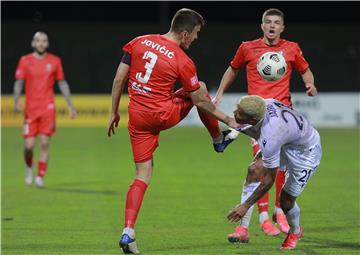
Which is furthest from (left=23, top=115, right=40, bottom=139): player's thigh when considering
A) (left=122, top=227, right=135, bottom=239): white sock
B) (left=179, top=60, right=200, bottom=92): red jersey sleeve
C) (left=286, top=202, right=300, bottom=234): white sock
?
(left=286, top=202, right=300, bottom=234): white sock

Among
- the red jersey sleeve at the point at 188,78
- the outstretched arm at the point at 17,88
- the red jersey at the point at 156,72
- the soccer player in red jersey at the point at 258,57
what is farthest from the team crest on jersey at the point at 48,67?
the red jersey sleeve at the point at 188,78

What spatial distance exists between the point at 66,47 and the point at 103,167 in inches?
681

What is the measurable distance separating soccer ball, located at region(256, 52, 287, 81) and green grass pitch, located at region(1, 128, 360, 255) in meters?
1.79

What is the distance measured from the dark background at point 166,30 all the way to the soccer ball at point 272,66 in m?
23.6

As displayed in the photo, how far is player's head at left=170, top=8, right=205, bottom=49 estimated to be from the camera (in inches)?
348

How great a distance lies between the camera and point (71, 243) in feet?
31.3

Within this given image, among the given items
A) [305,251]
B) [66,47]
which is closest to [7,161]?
[305,251]

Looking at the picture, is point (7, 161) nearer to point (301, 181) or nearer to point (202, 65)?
point (301, 181)

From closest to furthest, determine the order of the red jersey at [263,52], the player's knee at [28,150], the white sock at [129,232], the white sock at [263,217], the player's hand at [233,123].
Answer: the player's hand at [233,123] → the white sock at [129,232] → the red jersey at [263,52] → the white sock at [263,217] → the player's knee at [28,150]

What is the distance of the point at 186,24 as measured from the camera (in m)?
8.85

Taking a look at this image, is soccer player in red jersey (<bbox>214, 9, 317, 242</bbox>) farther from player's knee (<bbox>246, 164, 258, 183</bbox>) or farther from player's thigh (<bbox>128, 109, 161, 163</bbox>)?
player's thigh (<bbox>128, 109, 161, 163</bbox>)

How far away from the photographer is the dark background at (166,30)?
1362 inches

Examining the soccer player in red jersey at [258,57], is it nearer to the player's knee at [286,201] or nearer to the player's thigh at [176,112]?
the player's thigh at [176,112]

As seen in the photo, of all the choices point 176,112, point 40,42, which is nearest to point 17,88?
point 40,42
